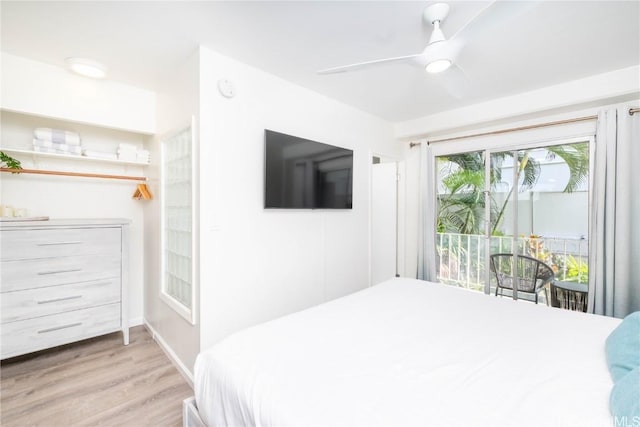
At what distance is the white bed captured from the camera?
34.9 inches

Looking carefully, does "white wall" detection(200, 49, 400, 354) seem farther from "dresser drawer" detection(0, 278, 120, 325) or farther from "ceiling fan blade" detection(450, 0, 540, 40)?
"ceiling fan blade" detection(450, 0, 540, 40)

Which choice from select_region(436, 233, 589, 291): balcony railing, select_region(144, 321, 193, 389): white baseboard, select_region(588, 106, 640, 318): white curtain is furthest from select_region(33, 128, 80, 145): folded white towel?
select_region(588, 106, 640, 318): white curtain

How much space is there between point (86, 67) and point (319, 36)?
74.5 inches

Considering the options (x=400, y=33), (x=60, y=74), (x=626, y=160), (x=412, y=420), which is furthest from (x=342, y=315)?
(x=60, y=74)

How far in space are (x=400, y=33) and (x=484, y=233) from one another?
2598 millimetres

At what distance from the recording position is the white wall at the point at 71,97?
211 cm

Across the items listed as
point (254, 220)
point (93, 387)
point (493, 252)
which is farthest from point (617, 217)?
point (93, 387)

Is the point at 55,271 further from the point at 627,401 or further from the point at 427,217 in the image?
the point at 427,217

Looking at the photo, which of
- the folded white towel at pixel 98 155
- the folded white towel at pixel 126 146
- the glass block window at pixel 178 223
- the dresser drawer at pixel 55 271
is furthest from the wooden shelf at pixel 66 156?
the dresser drawer at pixel 55 271

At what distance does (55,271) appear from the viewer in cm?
223

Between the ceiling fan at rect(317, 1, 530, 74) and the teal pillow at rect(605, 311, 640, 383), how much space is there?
56.1 inches

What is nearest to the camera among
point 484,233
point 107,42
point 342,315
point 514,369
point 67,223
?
point 514,369

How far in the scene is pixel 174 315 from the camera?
7.68ft

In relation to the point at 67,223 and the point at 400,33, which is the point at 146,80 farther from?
the point at 400,33
